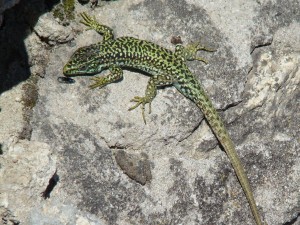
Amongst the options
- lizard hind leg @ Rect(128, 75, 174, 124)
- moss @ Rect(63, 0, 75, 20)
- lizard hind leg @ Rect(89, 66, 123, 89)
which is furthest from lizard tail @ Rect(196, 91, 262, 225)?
moss @ Rect(63, 0, 75, 20)

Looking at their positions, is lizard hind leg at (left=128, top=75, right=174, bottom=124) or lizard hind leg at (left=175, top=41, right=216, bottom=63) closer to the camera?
lizard hind leg at (left=128, top=75, right=174, bottom=124)

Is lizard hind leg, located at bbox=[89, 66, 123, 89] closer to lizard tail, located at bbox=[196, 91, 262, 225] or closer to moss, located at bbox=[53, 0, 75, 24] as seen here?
moss, located at bbox=[53, 0, 75, 24]

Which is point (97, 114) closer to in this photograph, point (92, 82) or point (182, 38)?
point (92, 82)

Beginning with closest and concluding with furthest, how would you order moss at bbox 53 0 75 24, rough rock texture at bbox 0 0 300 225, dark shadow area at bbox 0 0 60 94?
rough rock texture at bbox 0 0 300 225 < dark shadow area at bbox 0 0 60 94 < moss at bbox 53 0 75 24

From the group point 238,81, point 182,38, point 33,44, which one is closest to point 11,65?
point 33,44

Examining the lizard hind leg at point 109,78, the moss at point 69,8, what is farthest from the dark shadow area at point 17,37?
the lizard hind leg at point 109,78

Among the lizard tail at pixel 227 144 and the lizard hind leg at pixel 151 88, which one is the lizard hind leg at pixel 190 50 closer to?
the lizard hind leg at pixel 151 88

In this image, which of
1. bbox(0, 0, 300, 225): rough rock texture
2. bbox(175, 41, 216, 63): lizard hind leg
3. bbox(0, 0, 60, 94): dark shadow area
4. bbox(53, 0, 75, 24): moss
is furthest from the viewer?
bbox(175, 41, 216, 63): lizard hind leg
